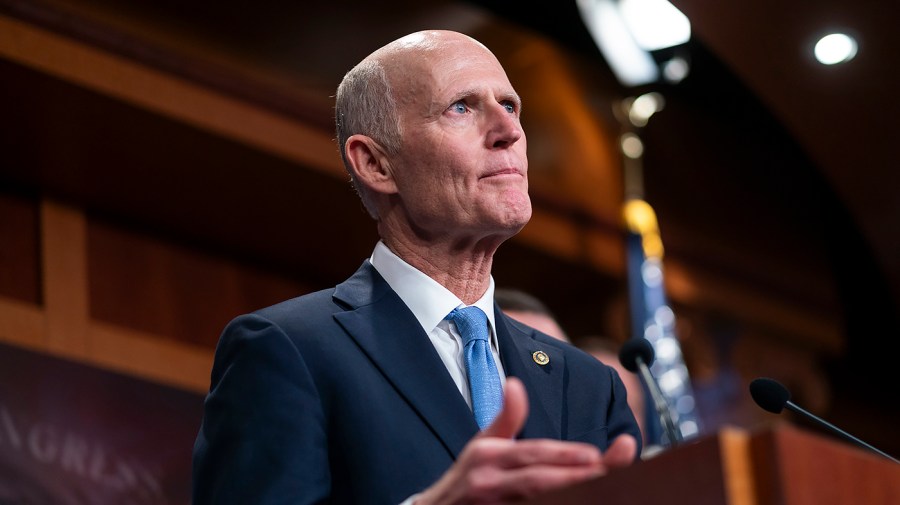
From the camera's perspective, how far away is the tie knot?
1.92m

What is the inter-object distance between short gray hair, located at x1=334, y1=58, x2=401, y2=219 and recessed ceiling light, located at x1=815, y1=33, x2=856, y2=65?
2.95 meters

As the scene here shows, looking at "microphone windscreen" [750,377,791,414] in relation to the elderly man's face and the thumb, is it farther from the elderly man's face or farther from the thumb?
the thumb

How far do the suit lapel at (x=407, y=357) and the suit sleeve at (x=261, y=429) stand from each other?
0.12 metres

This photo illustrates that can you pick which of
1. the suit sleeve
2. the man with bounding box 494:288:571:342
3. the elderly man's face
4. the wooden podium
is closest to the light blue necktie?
the elderly man's face

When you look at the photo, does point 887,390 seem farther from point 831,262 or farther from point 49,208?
point 49,208

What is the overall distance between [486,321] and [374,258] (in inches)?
8.5

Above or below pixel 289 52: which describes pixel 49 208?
below

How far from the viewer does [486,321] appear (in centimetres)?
197

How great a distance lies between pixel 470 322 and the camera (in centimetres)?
194

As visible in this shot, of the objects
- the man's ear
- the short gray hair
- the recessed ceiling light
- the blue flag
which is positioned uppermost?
the recessed ceiling light

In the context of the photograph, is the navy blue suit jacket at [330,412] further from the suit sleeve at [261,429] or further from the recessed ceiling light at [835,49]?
the recessed ceiling light at [835,49]

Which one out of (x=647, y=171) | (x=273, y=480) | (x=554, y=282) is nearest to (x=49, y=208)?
(x=554, y=282)

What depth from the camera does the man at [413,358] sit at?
1641 millimetres

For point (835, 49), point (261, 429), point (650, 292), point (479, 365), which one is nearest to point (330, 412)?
point (261, 429)
